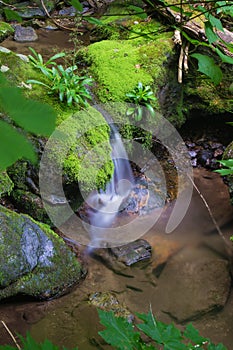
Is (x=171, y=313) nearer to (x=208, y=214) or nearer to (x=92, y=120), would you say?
(x=208, y=214)

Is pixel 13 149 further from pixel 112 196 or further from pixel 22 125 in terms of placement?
pixel 112 196

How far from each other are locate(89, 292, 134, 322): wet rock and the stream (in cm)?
5

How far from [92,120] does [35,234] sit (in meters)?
1.71

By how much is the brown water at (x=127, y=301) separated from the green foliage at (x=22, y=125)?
114 inches

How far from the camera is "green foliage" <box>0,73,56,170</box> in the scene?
2.06ft

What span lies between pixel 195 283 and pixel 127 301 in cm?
76

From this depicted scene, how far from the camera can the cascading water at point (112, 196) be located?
15.7 ft

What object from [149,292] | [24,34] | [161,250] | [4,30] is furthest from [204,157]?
[24,34]

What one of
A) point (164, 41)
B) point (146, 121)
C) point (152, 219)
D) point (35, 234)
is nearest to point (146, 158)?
point (146, 121)

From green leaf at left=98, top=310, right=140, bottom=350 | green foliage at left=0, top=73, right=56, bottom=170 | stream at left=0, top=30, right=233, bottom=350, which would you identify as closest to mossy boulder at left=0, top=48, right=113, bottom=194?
stream at left=0, top=30, right=233, bottom=350

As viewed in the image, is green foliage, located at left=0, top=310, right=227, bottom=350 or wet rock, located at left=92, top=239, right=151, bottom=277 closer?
green foliage, located at left=0, top=310, right=227, bottom=350

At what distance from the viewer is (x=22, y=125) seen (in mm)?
628

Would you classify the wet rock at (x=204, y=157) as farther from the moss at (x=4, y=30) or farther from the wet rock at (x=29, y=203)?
the moss at (x=4, y=30)

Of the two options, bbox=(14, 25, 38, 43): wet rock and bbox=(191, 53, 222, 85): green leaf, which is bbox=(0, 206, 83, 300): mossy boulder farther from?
bbox=(14, 25, 38, 43): wet rock
